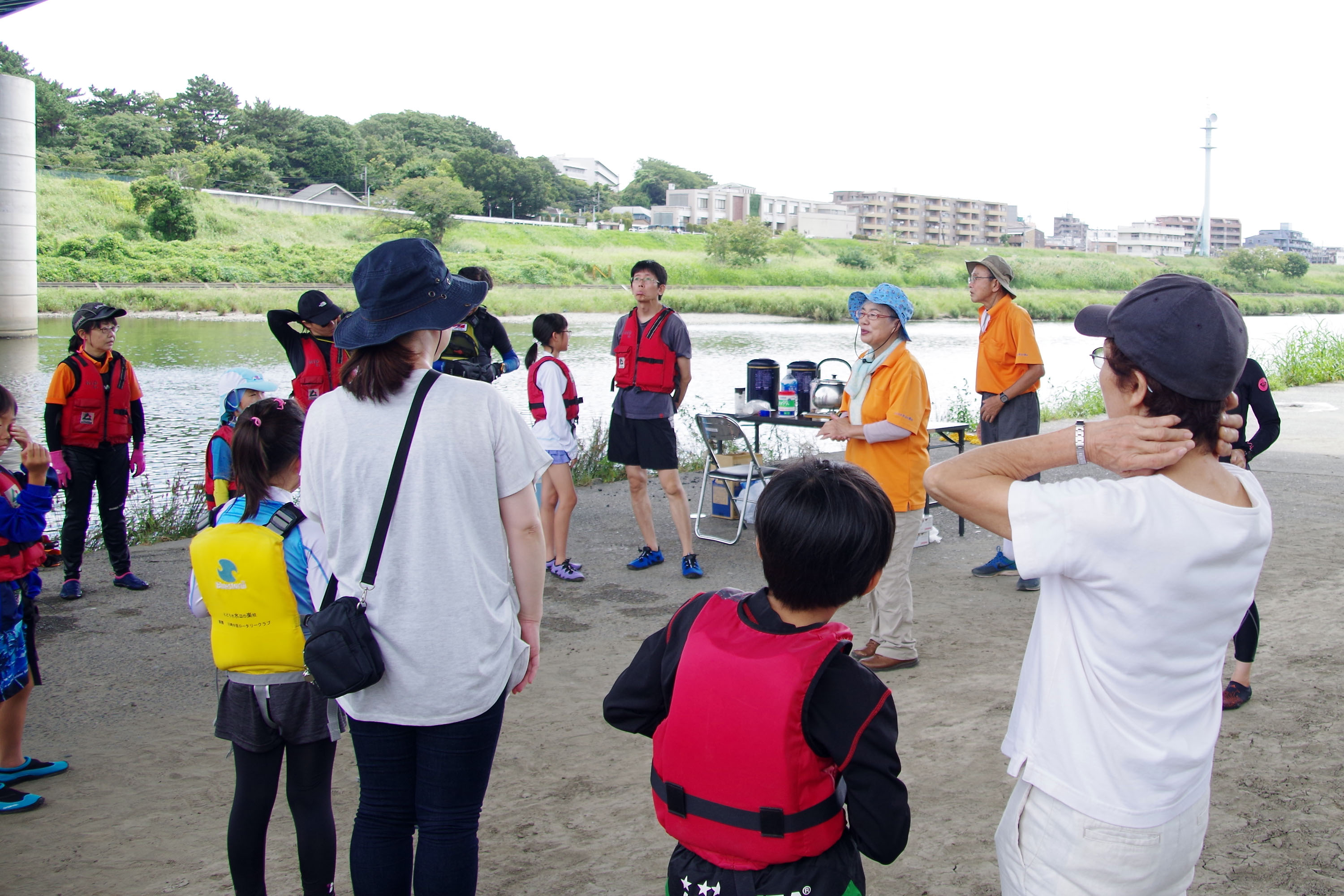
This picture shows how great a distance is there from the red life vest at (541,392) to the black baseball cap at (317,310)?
1.26 meters

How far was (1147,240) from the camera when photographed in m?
163

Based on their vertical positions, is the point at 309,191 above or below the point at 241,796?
above

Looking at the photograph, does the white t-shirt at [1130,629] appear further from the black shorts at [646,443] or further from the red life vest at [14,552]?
the black shorts at [646,443]

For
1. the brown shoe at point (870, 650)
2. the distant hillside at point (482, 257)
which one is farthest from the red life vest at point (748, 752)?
the distant hillside at point (482, 257)

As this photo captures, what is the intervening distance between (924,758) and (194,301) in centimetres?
3845

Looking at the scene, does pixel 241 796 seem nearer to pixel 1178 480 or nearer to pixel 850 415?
pixel 1178 480

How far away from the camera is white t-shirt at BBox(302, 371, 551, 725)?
2.11 meters

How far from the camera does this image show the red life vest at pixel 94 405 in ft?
19.0

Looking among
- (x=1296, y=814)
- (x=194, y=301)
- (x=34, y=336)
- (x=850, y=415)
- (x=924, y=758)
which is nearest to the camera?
(x=1296, y=814)

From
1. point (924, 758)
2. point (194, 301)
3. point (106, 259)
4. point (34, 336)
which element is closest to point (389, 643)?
point (924, 758)

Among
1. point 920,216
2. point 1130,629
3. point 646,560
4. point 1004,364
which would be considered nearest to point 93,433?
point 646,560

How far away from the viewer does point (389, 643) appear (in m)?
2.14

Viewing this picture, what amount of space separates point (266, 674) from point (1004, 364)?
4.89 metres

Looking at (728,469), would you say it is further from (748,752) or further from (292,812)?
(748,752)
